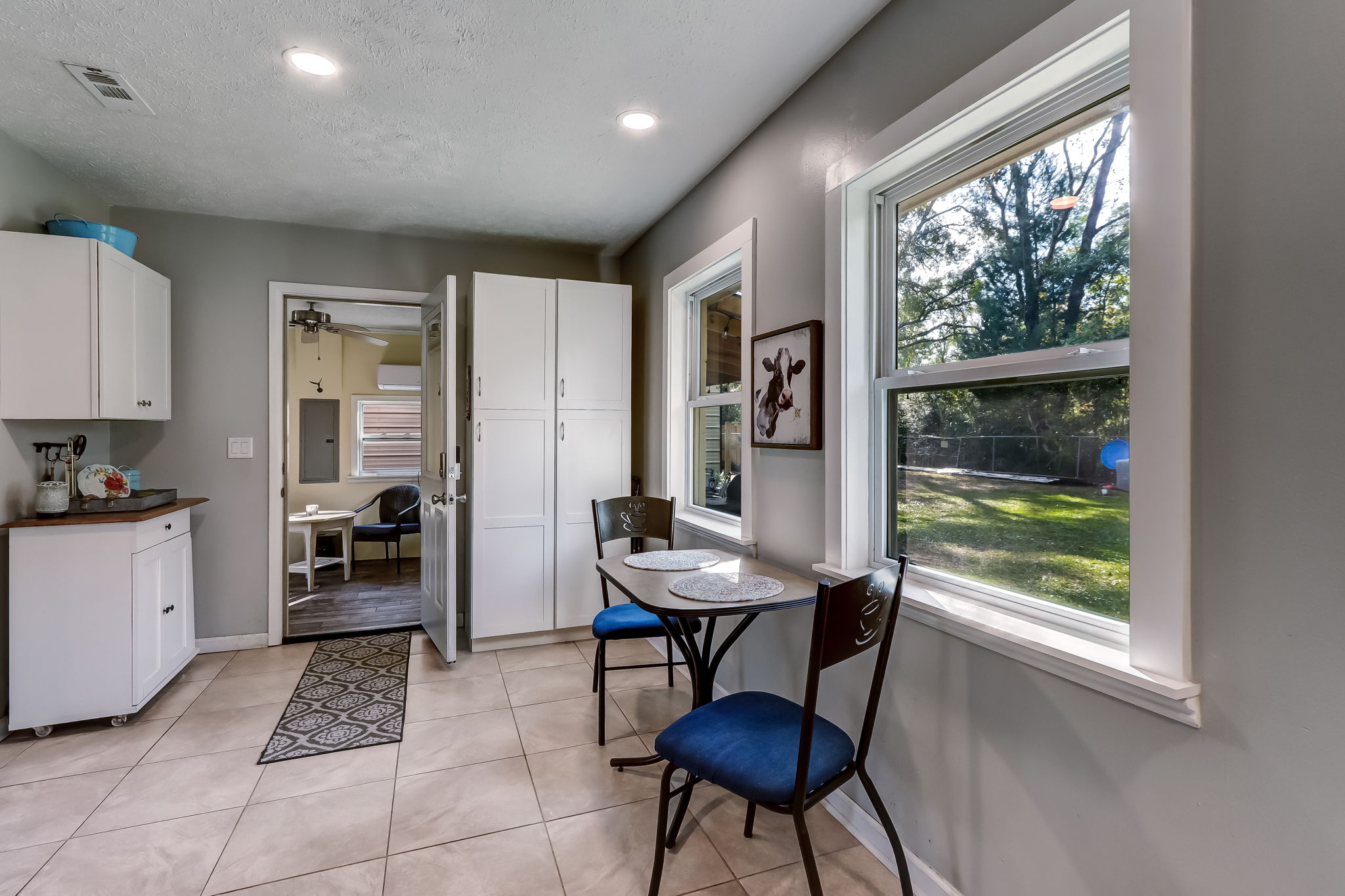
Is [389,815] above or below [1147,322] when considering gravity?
below

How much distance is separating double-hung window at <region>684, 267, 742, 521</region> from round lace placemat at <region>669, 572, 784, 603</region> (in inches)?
29.4

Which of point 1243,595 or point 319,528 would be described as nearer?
point 1243,595

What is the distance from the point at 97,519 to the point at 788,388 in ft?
9.82

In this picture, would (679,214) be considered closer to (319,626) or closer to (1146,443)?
(1146,443)

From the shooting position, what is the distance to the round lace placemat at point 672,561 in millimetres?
2318

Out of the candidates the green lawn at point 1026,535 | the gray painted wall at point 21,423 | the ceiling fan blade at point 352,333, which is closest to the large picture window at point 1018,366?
the green lawn at point 1026,535

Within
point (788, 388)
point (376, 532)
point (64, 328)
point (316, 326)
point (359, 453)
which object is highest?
point (316, 326)

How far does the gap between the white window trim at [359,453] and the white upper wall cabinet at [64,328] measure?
3.31m

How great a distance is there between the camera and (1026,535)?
1557 millimetres

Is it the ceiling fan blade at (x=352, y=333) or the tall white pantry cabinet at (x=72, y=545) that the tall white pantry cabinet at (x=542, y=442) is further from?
the ceiling fan blade at (x=352, y=333)

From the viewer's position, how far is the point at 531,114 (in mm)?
2469

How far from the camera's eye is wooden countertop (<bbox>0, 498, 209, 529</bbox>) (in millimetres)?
2551

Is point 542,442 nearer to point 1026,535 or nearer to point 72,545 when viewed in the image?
point 72,545

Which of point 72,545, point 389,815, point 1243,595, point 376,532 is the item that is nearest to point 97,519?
point 72,545
